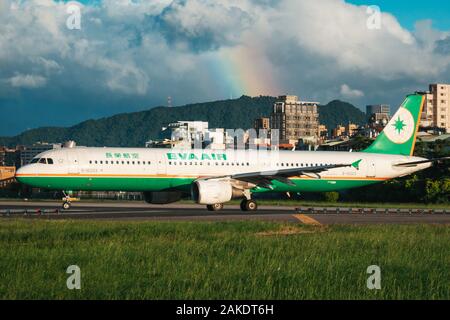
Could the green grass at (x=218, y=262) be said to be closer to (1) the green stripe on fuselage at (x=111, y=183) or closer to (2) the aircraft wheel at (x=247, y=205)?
(1) the green stripe on fuselage at (x=111, y=183)

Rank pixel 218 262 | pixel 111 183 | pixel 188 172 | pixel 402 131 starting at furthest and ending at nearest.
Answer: pixel 402 131
pixel 188 172
pixel 111 183
pixel 218 262

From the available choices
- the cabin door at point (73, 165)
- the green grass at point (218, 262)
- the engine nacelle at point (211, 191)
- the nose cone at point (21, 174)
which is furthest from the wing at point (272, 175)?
the green grass at point (218, 262)

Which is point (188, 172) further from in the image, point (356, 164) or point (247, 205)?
point (356, 164)

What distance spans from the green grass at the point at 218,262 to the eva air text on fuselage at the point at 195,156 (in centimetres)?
1801

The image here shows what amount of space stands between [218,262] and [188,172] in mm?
28628

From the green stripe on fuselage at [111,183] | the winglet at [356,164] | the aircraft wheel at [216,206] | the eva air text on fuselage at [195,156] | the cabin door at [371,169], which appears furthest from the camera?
the cabin door at [371,169]

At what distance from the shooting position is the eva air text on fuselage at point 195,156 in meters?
46.8

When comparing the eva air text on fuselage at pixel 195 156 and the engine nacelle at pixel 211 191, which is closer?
the engine nacelle at pixel 211 191

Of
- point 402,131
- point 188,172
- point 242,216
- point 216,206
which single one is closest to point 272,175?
point 216,206

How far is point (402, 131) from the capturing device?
57156mm

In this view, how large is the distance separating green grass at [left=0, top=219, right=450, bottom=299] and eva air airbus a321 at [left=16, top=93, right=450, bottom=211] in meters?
16.5
